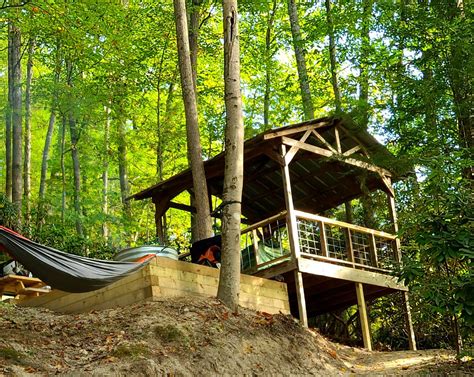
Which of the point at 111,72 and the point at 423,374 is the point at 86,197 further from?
the point at 423,374

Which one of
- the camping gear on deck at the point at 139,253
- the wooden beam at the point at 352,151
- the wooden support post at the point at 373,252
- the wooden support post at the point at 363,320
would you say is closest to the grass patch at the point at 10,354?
the camping gear on deck at the point at 139,253

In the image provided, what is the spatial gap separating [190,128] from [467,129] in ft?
13.8

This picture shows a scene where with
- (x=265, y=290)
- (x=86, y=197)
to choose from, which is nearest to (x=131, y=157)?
(x=86, y=197)

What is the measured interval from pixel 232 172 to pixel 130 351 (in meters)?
2.65

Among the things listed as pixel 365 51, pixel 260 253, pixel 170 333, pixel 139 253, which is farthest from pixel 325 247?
pixel 365 51

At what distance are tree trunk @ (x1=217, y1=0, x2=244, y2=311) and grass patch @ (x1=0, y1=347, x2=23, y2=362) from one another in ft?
7.83

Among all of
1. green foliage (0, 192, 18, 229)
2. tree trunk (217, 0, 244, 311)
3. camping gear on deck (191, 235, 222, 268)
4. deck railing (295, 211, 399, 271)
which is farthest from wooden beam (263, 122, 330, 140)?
green foliage (0, 192, 18, 229)

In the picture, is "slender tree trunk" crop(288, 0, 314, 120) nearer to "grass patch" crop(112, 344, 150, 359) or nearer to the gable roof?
the gable roof

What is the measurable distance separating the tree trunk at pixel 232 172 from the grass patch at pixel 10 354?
2386 mm

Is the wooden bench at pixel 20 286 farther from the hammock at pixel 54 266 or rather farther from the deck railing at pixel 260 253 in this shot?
the deck railing at pixel 260 253

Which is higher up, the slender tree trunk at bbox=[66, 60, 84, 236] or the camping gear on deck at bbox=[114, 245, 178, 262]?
the slender tree trunk at bbox=[66, 60, 84, 236]

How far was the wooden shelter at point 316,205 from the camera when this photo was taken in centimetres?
934

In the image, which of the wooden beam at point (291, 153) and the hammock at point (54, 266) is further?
the wooden beam at point (291, 153)

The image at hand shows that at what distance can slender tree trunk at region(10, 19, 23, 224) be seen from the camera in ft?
39.3
